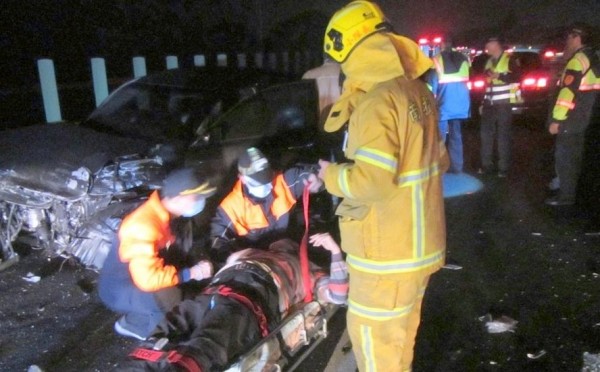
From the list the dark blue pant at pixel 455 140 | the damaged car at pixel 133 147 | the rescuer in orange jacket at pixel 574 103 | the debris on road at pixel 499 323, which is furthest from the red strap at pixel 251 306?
the dark blue pant at pixel 455 140

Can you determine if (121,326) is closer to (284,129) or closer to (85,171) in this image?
(85,171)

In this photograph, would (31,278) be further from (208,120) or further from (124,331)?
(208,120)

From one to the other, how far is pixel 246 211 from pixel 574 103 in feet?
12.5

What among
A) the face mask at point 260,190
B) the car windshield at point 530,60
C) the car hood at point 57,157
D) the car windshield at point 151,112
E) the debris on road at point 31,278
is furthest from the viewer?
the car windshield at point 530,60

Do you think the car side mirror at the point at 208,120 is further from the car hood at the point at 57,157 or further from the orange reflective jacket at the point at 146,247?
the orange reflective jacket at the point at 146,247

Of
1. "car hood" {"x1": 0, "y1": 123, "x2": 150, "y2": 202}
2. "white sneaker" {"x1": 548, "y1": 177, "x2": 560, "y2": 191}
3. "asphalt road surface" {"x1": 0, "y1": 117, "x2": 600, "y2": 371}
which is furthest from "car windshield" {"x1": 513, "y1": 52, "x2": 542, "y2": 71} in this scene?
"car hood" {"x1": 0, "y1": 123, "x2": 150, "y2": 202}

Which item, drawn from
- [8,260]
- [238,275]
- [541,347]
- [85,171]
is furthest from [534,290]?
[8,260]

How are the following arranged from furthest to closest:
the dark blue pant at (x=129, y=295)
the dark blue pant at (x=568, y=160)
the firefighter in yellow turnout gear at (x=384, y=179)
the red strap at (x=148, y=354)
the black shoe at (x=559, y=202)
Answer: the black shoe at (x=559, y=202) < the dark blue pant at (x=568, y=160) < the dark blue pant at (x=129, y=295) < the red strap at (x=148, y=354) < the firefighter in yellow turnout gear at (x=384, y=179)

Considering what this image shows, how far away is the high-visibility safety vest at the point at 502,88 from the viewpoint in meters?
6.80

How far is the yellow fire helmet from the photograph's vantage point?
7.62 feet

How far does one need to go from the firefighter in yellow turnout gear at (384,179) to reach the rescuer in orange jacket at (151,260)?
0.96 metres

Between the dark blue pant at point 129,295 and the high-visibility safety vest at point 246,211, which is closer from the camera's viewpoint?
the dark blue pant at point 129,295

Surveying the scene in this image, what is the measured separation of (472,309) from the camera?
3.86 m

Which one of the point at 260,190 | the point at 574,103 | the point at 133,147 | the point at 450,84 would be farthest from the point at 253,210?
the point at 450,84
